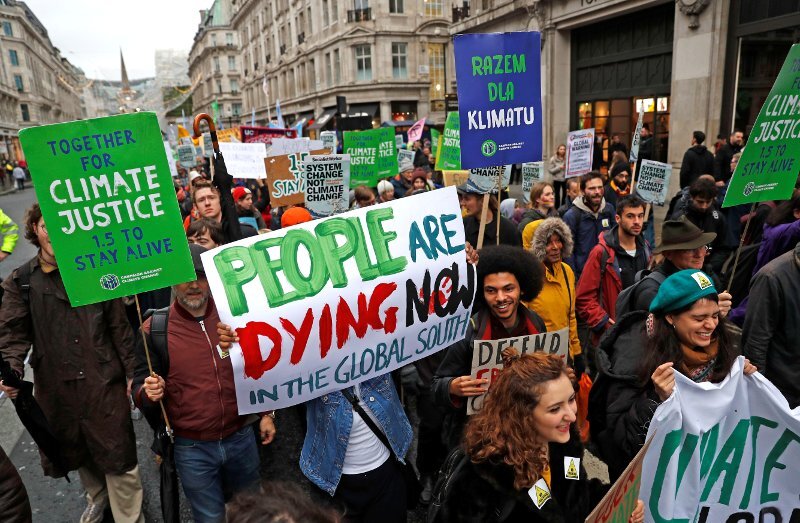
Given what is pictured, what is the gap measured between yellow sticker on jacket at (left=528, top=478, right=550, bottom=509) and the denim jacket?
2.69 ft

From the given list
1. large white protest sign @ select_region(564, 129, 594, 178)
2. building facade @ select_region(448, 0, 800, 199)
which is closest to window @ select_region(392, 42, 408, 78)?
building facade @ select_region(448, 0, 800, 199)

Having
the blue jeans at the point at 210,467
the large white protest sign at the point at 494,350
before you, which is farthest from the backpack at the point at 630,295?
the blue jeans at the point at 210,467

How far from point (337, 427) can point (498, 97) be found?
246 cm

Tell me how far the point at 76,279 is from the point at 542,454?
214cm

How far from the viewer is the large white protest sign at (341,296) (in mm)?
2379

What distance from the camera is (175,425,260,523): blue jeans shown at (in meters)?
2.83

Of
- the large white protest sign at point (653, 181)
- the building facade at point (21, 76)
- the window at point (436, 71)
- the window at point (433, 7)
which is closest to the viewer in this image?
the large white protest sign at point (653, 181)

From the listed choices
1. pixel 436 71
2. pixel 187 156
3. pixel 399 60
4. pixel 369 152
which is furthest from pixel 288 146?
pixel 436 71

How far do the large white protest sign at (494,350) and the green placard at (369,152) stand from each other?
6.58 m

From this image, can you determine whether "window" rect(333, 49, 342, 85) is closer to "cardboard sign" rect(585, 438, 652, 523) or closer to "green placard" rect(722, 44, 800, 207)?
"green placard" rect(722, 44, 800, 207)

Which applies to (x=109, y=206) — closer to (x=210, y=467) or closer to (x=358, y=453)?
(x=210, y=467)

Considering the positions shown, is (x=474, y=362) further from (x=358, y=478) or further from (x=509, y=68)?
(x=509, y=68)

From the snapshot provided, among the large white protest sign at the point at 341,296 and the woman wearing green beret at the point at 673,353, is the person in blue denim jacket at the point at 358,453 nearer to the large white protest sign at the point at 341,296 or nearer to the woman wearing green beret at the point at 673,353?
the large white protest sign at the point at 341,296

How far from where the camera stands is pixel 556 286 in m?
3.95
